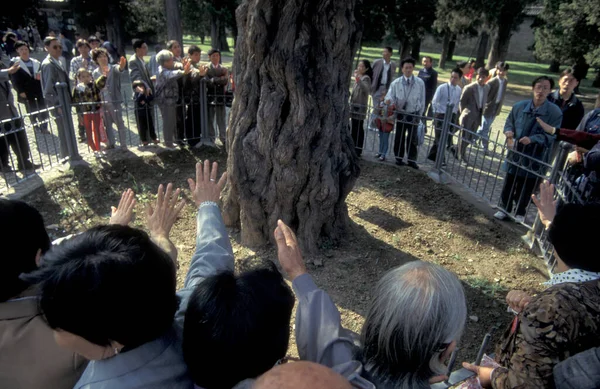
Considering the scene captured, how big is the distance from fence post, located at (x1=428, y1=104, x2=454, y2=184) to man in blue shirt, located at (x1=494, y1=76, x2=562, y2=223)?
2.78ft

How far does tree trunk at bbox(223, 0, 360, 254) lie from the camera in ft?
12.5

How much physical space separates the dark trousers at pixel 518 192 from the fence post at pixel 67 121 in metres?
5.75

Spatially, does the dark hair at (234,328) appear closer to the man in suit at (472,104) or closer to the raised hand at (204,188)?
the raised hand at (204,188)

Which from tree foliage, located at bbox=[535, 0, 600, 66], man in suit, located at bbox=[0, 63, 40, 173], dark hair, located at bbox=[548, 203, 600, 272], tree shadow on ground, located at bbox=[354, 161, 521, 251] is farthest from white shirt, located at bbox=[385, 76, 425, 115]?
tree foliage, located at bbox=[535, 0, 600, 66]

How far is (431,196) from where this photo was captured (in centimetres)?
570

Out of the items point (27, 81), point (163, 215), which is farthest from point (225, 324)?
point (27, 81)

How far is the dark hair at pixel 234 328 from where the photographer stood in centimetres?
114

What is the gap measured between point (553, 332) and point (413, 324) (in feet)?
2.12

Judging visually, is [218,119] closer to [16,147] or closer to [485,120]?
[16,147]

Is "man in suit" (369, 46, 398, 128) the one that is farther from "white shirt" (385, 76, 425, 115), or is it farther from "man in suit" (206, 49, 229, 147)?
"man in suit" (206, 49, 229, 147)

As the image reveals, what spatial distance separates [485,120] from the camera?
807 cm

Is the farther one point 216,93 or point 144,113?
point 216,93

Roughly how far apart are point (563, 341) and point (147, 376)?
4.78 feet

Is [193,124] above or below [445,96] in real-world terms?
below
